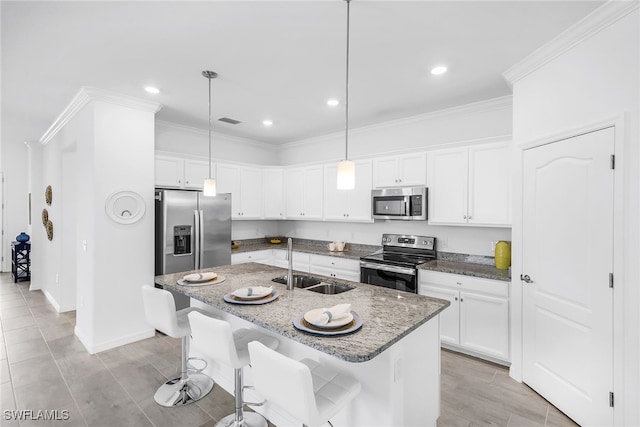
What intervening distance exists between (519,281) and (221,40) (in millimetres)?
3116

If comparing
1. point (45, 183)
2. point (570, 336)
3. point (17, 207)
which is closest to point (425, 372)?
point (570, 336)

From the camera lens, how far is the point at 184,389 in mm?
2568

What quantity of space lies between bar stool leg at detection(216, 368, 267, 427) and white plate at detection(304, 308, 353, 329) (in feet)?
2.41

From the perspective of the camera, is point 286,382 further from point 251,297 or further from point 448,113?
point 448,113

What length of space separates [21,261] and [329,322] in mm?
7963

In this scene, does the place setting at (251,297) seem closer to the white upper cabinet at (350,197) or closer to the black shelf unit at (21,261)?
the white upper cabinet at (350,197)

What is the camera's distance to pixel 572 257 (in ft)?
7.46

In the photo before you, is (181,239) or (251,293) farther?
(181,239)

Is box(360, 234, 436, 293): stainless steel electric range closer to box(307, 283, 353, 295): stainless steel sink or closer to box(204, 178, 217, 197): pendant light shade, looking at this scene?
box(307, 283, 353, 295): stainless steel sink

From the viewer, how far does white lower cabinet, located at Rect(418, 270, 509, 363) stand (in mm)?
2977

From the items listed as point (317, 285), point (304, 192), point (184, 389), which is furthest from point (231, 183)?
point (184, 389)

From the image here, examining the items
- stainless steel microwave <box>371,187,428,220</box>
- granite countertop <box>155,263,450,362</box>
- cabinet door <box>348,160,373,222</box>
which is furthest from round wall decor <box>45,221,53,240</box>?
stainless steel microwave <box>371,187,428,220</box>

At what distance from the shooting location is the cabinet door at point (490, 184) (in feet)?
10.5

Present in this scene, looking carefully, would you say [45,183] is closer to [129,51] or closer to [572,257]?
[129,51]
